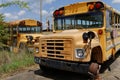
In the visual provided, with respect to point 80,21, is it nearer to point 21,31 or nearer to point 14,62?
point 14,62

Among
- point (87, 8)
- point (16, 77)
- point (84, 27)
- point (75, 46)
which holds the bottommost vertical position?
point (16, 77)

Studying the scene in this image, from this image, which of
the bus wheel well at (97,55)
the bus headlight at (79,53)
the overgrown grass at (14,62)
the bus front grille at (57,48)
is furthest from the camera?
the overgrown grass at (14,62)

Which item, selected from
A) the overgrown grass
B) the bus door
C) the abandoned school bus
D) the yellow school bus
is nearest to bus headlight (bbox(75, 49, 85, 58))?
the abandoned school bus

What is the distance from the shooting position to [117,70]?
27.7ft

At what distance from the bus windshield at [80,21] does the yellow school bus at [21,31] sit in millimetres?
5028

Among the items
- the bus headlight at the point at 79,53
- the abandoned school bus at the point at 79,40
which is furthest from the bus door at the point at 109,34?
the bus headlight at the point at 79,53

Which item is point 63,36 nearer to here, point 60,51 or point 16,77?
point 60,51

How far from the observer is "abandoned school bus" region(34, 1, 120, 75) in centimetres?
620

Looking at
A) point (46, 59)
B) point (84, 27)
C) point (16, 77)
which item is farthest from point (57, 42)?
point (16, 77)

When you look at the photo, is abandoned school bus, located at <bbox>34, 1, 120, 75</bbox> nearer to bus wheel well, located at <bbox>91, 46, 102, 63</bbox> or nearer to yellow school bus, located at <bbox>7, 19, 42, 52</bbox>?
bus wheel well, located at <bbox>91, 46, 102, 63</bbox>

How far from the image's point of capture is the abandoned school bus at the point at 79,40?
620cm

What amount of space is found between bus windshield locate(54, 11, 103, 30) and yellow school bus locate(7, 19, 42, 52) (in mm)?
5028

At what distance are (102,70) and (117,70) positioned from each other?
0.56m

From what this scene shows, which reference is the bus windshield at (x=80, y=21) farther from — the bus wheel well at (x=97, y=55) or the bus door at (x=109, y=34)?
the bus wheel well at (x=97, y=55)
